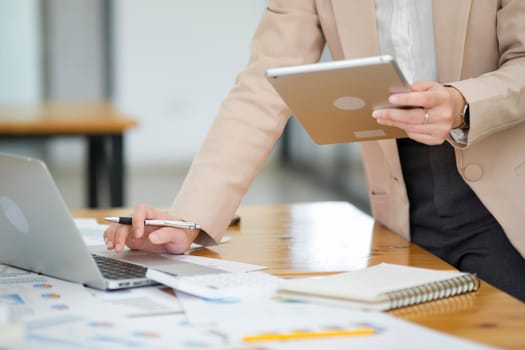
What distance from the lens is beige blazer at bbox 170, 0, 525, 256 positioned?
1.50 metres

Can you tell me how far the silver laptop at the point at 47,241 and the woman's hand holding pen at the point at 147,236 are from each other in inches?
1.6

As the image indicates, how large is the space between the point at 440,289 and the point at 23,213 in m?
0.64

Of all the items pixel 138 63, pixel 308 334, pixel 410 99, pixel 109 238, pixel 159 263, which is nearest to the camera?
pixel 308 334

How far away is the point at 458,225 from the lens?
166 cm

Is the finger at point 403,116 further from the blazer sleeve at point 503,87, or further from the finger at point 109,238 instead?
the finger at point 109,238

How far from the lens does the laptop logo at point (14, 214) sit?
4.41 feet

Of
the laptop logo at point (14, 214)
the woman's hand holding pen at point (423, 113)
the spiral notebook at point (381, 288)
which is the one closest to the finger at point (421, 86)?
the woman's hand holding pen at point (423, 113)

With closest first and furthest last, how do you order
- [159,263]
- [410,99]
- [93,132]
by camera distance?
[410,99]
[159,263]
[93,132]

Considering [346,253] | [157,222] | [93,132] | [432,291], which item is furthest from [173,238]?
[93,132]

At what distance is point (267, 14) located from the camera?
183cm

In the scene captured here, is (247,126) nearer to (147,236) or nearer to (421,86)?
(147,236)

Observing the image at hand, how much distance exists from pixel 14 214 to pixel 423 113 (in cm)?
66

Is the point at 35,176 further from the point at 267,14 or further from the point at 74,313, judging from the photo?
the point at 267,14

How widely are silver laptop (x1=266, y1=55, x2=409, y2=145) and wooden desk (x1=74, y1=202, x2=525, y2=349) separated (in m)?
0.21
